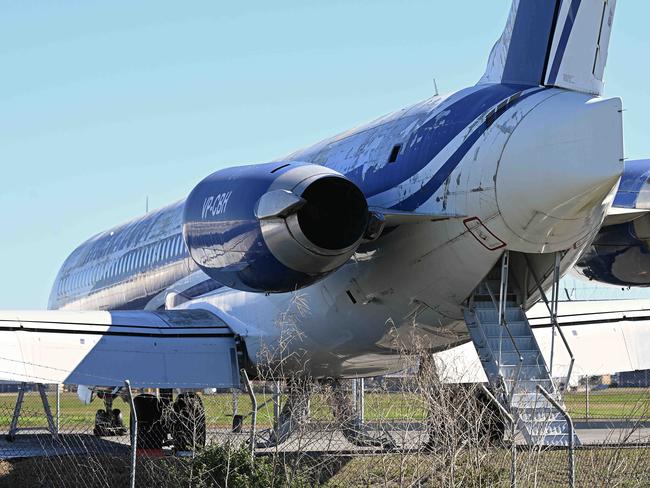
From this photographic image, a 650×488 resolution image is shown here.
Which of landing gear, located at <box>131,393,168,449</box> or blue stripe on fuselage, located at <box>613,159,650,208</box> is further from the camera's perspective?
landing gear, located at <box>131,393,168,449</box>

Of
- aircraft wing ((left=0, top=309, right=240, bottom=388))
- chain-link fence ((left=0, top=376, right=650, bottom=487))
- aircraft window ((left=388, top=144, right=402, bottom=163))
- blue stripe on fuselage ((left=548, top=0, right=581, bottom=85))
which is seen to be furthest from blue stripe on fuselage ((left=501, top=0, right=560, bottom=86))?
aircraft wing ((left=0, top=309, right=240, bottom=388))

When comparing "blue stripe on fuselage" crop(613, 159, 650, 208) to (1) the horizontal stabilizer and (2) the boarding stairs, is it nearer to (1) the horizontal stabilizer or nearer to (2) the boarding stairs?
(1) the horizontal stabilizer

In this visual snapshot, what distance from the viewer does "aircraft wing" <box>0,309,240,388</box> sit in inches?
556

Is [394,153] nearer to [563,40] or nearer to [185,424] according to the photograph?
[563,40]

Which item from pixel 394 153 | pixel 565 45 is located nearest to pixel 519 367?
pixel 394 153

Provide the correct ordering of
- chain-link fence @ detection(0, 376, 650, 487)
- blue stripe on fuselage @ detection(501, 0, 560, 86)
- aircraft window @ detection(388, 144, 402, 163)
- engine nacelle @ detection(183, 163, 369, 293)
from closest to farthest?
chain-link fence @ detection(0, 376, 650, 487)
engine nacelle @ detection(183, 163, 369, 293)
blue stripe on fuselage @ detection(501, 0, 560, 86)
aircraft window @ detection(388, 144, 402, 163)

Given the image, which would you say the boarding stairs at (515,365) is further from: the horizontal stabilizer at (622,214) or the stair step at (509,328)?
the horizontal stabilizer at (622,214)

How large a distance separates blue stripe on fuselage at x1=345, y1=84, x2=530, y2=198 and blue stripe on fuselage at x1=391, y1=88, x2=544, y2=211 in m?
0.24

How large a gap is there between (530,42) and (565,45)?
0.43 meters

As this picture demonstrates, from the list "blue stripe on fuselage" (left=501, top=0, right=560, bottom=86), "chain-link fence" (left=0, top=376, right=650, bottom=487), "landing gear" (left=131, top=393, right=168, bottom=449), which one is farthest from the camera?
"landing gear" (left=131, top=393, right=168, bottom=449)

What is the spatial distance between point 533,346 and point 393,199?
2213 millimetres

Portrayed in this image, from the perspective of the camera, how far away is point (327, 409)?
1245 cm

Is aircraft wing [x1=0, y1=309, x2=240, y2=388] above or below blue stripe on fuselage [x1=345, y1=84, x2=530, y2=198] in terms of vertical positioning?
below

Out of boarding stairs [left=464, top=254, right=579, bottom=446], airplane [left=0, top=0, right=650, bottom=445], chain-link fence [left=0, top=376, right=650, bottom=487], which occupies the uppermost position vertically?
airplane [left=0, top=0, right=650, bottom=445]
